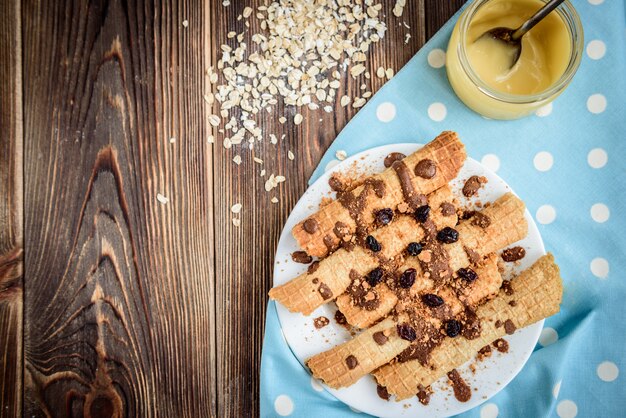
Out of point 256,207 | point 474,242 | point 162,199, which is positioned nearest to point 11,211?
point 162,199

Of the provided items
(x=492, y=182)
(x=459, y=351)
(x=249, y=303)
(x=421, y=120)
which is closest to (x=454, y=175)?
(x=492, y=182)

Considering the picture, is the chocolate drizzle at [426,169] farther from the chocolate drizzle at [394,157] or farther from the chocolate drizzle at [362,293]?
the chocolate drizzle at [362,293]

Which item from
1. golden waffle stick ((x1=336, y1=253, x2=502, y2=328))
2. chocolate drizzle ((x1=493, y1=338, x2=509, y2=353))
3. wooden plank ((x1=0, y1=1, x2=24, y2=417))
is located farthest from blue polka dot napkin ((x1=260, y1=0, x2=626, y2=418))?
wooden plank ((x1=0, y1=1, x2=24, y2=417))

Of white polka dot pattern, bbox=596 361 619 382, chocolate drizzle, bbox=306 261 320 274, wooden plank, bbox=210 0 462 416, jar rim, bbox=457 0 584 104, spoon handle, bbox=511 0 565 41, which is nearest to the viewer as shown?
spoon handle, bbox=511 0 565 41

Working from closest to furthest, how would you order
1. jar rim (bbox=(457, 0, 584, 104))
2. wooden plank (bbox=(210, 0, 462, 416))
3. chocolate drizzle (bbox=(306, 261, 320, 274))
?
jar rim (bbox=(457, 0, 584, 104)) → chocolate drizzle (bbox=(306, 261, 320, 274)) → wooden plank (bbox=(210, 0, 462, 416))

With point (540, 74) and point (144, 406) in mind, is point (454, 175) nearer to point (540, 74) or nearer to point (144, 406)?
point (540, 74)

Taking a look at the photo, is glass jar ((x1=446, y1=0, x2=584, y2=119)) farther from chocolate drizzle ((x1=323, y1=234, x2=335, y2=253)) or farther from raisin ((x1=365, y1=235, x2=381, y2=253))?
chocolate drizzle ((x1=323, y1=234, x2=335, y2=253))

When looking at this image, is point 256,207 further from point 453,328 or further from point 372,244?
point 453,328
